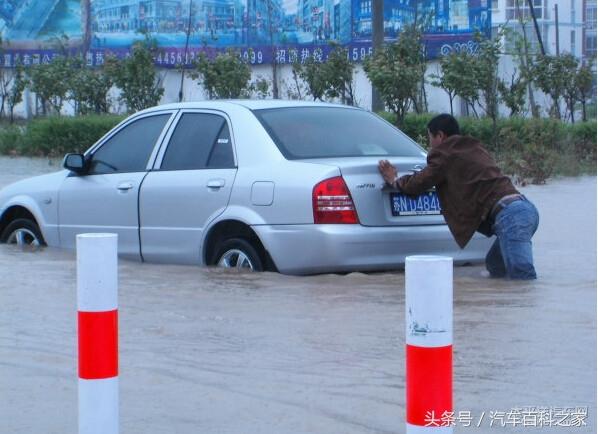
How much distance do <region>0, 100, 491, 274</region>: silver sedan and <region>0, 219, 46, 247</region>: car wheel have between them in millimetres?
148

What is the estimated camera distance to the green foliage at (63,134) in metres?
28.5

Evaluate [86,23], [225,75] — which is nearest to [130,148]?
[225,75]

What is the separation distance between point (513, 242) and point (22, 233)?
13.6 feet

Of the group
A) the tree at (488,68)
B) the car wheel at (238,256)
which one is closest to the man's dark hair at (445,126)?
the car wheel at (238,256)

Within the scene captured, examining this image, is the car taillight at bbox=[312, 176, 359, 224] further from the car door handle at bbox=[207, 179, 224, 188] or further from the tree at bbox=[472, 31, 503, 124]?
the tree at bbox=[472, 31, 503, 124]

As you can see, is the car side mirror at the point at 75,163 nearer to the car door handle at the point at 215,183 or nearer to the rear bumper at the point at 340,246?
the car door handle at the point at 215,183

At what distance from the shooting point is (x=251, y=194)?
7.96m

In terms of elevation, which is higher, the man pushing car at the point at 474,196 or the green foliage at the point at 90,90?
the green foliage at the point at 90,90

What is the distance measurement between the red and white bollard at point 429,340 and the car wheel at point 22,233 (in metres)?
6.88

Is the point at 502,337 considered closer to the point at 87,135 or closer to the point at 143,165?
the point at 143,165

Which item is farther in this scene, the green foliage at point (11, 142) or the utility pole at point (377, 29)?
the green foliage at point (11, 142)

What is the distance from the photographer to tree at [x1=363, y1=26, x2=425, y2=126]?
23438mm

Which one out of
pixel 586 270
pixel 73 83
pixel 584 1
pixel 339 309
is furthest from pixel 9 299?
pixel 584 1

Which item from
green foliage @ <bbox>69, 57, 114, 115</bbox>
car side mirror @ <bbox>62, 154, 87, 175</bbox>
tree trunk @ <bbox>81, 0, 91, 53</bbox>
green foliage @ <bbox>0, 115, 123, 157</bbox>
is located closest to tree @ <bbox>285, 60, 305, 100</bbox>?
green foliage @ <bbox>69, 57, 114, 115</bbox>
